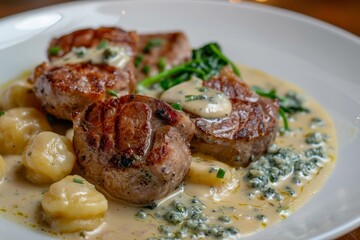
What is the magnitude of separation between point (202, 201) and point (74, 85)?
1520mm

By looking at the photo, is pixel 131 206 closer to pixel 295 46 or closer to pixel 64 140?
pixel 64 140

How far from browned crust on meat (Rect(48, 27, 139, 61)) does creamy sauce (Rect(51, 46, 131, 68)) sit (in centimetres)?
16

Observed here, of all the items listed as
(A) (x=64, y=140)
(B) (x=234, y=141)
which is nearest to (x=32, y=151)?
(A) (x=64, y=140)

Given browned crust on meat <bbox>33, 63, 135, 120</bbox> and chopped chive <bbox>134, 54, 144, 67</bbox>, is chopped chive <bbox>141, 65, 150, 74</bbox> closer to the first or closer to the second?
chopped chive <bbox>134, 54, 144, 67</bbox>

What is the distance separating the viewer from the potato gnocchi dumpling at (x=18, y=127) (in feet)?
17.3

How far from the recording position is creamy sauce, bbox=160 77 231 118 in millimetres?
5176

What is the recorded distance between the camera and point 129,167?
456cm

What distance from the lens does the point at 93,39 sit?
628 cm

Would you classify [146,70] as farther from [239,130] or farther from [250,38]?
[239,130]

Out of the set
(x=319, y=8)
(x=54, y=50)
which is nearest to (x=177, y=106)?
(x=54, y=50)

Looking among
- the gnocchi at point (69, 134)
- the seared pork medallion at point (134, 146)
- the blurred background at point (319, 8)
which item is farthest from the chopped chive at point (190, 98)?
the blurred background at point (319, 8)

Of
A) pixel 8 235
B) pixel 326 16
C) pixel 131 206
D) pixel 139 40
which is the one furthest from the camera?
pixel 326 16

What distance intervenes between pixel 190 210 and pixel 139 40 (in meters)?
2.71

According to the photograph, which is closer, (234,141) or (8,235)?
(8,235)
